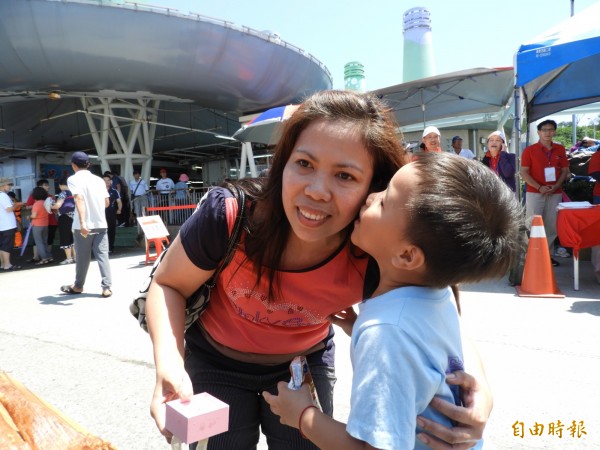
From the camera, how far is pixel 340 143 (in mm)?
1329

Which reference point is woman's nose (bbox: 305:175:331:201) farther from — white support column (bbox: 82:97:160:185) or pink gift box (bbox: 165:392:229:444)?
white support column (bbox: 82:97:160:185)

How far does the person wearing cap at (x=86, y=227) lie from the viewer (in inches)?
238

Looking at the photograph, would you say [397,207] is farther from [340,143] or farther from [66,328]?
[66,328]

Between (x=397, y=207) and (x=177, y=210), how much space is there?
12155 mm

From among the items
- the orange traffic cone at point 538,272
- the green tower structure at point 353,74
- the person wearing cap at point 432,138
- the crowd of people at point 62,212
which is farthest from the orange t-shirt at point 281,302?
the green tower structure at point 353,74

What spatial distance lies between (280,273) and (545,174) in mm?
6193

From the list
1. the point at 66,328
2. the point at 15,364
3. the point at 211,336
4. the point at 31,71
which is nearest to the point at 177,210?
the point at 31,71

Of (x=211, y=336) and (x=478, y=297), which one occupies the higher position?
(x=211, y=336)

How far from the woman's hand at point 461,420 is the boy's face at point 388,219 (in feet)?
1.16

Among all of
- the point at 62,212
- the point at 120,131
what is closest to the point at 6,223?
the point at 62,212

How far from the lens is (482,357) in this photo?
337 cm

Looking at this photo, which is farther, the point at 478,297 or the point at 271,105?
the point at 271,105

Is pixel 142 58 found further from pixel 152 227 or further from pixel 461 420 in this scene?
pixel 461 420

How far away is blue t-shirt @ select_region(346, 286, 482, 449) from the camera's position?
967mm
